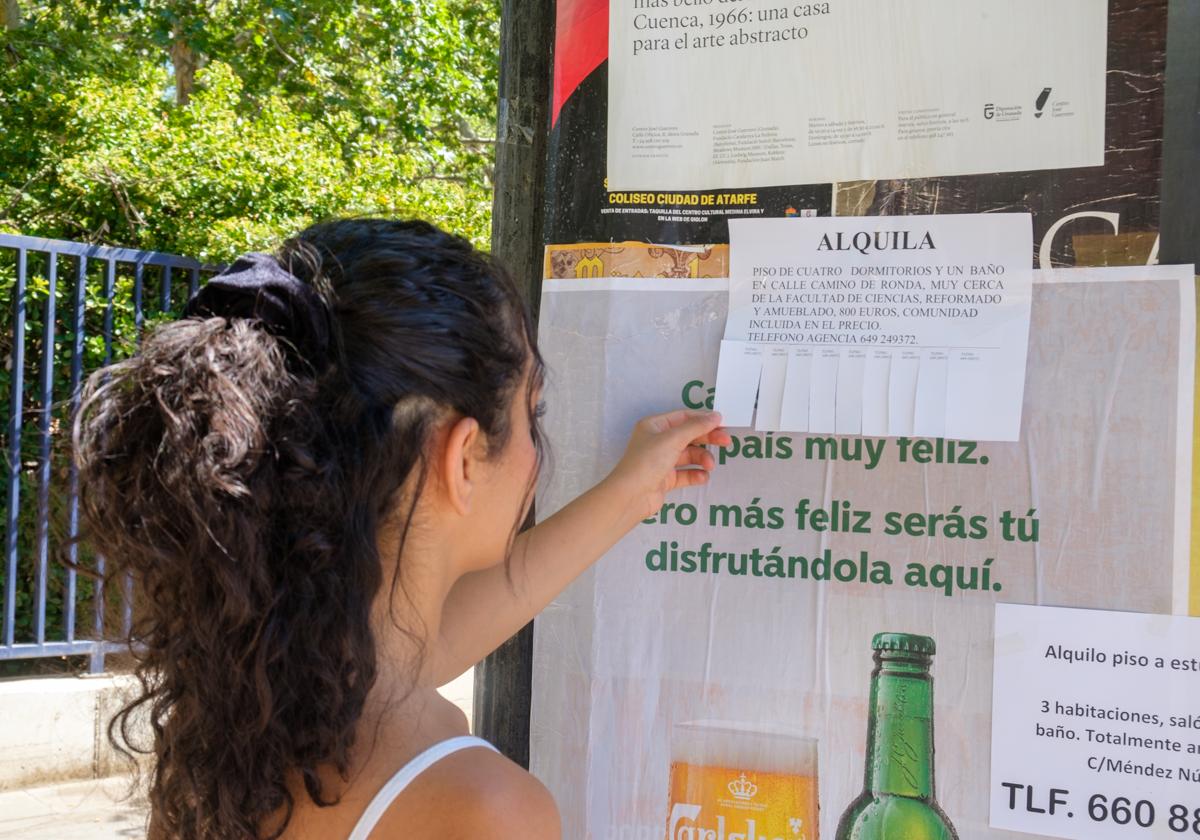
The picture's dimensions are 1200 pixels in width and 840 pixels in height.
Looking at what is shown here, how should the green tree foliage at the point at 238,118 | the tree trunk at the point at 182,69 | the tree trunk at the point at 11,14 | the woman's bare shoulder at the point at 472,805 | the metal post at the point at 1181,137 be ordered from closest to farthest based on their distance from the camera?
the woman's bare shoulder at the point at 472,805
the metal post at the point at 1181,137
the green tree foliage at the point at 238,118
the tree trunk at the point at 11,14
the tree trunk at the point at 182,69

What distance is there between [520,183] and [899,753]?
0.98 meters

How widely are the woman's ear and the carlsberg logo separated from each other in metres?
0.59

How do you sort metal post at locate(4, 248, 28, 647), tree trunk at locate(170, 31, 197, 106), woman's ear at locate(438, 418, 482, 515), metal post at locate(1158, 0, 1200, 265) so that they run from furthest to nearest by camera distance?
1. tree trunk at locate(170, 31, 197, 106)
2. metal post at locate(4, 248, 28, 647)
3. metal post at locate(1158, 0, 1200, 265)
4. woman's ear at locate(438, 418, 482, 515)

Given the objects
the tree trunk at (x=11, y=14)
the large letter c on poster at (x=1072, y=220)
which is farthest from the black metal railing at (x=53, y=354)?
the tree trunk at (x=11, y=14)

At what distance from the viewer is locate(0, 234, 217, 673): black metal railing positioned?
4816 millimetres

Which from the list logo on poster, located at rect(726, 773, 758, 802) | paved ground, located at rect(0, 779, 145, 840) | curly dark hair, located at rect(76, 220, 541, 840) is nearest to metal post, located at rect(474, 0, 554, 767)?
logo on poster, located at rect(726, 773, 758, 802)

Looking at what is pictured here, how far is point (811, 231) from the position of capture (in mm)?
1422

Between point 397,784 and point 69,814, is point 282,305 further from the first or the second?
point 69,814

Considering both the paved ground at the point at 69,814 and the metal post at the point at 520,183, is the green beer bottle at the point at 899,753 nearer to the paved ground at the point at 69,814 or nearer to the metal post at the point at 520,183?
the metal post at the point at 520,183

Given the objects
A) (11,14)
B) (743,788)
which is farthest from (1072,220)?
(11,14)

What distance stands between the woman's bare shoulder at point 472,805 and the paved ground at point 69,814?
3.42 meters

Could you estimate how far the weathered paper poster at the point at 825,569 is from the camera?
129 centimetres

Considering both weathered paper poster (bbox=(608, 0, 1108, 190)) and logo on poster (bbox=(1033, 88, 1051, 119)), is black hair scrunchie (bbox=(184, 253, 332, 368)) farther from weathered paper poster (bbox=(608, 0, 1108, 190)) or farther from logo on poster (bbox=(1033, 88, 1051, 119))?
logo on poster (bbox=(1033, 88, 1051, 119))

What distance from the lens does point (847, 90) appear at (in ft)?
4.61
